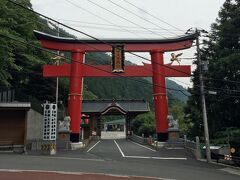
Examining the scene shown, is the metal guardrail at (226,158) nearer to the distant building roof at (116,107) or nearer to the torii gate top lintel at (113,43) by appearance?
the torii gate top lintel at (113,43)

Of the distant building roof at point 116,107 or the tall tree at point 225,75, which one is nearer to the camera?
the tall tree at point 225,75

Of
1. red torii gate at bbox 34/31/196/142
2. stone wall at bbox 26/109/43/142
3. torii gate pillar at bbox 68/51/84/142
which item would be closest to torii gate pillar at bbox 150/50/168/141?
red torii gate at bbox 34/31/196/142

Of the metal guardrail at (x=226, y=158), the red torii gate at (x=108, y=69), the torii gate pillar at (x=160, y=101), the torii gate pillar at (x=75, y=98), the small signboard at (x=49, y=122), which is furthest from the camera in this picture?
the torii gate pillar at (x=160, y=101)

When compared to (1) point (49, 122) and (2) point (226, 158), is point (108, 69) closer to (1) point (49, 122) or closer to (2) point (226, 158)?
(1) point (49, 122)

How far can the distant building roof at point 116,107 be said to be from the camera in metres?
55.2

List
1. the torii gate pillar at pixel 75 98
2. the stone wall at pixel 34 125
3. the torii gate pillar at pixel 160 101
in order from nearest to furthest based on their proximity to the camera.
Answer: the torii gate pillar at pixel 75 98
the torii gate pillar at pixel 160 101
the stone wall at pixel 34 125

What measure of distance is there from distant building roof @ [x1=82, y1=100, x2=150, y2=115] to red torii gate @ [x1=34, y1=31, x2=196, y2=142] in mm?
20009

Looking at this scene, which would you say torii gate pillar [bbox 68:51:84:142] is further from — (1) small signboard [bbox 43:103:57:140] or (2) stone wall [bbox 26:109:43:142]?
(2) stone wall [bbox 26:109:43:142]

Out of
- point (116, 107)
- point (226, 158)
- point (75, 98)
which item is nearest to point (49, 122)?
point (75, 98)

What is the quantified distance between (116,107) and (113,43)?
20730 mm

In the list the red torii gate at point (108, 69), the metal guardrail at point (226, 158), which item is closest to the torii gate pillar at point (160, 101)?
the red torii gate at point (108, 69)

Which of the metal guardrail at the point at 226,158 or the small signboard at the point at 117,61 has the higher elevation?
the small signboard at the point at 117,61

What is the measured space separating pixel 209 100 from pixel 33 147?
16317 mm

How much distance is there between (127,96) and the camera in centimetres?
13312
